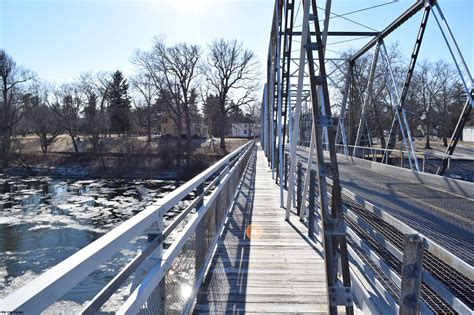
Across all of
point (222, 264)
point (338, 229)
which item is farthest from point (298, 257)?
point (338, 229)

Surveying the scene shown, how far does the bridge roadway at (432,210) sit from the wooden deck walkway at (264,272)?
4.48 feet

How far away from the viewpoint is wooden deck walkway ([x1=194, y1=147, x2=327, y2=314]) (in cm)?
331

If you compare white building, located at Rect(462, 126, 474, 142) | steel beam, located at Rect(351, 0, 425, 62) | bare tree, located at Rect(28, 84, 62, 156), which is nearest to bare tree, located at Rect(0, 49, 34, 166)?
bare tree, located at Rect(28, 84, 62, 156)

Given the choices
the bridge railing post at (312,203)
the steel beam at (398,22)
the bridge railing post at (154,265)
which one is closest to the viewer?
the bridge railing post at (154,265)

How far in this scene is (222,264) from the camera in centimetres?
429

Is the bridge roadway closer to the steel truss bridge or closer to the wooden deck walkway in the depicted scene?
the steel truss bridge

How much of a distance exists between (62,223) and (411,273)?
18.3 meters

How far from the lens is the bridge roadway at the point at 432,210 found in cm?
388

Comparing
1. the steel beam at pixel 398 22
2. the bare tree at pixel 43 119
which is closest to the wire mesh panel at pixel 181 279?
the steel beam at pixel 398 22

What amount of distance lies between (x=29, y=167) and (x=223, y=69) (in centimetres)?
2708

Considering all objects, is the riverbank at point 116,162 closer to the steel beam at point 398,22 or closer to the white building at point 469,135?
the steel beam at point 398,22

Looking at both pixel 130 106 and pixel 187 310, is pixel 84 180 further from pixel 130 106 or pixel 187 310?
pixel 187 310

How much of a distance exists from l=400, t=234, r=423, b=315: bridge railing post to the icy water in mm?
1555

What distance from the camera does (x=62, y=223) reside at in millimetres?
17141
